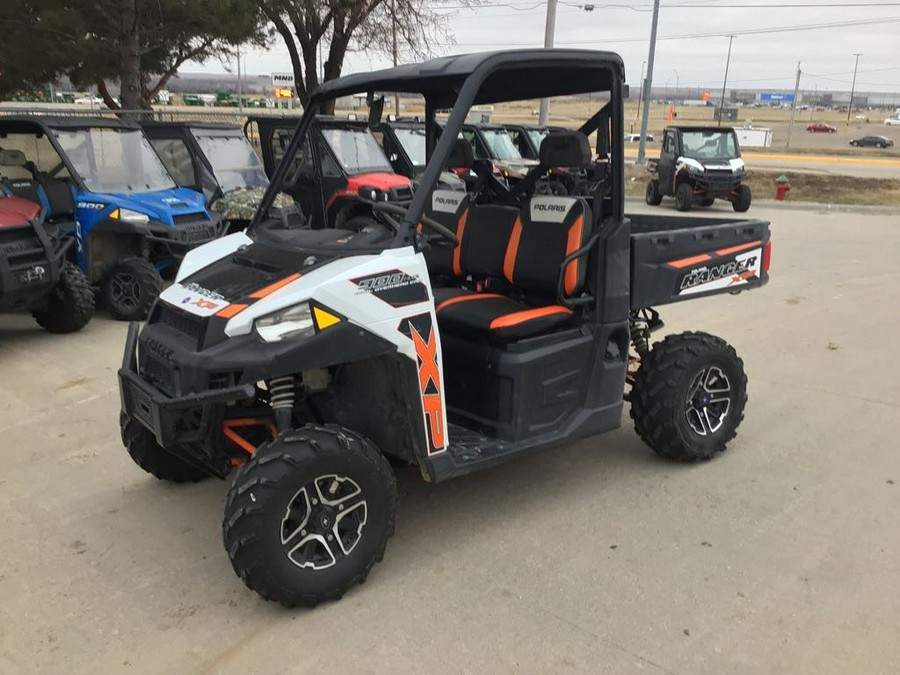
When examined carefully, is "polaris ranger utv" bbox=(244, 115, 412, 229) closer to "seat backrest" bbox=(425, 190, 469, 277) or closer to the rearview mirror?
"seat backrest" bbox=(425, 190, 469, 277)

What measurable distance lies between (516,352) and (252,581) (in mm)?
1520

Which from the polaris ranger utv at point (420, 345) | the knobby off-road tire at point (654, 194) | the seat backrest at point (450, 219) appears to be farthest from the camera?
the knobby off-road tire at point (654, 194)

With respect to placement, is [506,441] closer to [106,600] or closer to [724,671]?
[724,671]

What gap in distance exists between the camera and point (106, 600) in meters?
3.15

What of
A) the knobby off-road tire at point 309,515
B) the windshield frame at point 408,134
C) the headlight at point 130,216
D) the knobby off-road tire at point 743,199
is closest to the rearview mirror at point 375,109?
the knobby off-road tire at point 309,515

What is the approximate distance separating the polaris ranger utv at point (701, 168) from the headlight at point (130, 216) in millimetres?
12056

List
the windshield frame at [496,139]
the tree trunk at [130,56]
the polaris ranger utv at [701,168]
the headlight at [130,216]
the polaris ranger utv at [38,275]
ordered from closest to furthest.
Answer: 1. the polaris ranger utv at [38,275]
2. the headlight at [130,216]
3. the tree trunk at [130,56]
4. the windshield frame at [496,139]
5. the polaris ranger utv at [701,168]

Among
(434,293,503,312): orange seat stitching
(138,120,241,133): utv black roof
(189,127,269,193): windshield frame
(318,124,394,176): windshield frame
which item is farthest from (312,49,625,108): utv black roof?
(318,124,394,176): windshield frame

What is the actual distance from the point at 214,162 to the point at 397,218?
785 centimetres

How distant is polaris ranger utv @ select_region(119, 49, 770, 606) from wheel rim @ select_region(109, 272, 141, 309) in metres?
4.07

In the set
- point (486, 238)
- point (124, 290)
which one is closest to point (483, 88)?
point (486, 238)

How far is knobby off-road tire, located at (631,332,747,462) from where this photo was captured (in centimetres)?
420

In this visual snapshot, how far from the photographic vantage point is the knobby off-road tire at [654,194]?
59.0 ft

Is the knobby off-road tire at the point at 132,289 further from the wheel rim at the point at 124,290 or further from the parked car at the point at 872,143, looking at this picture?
the parked car at the point at 872,143
